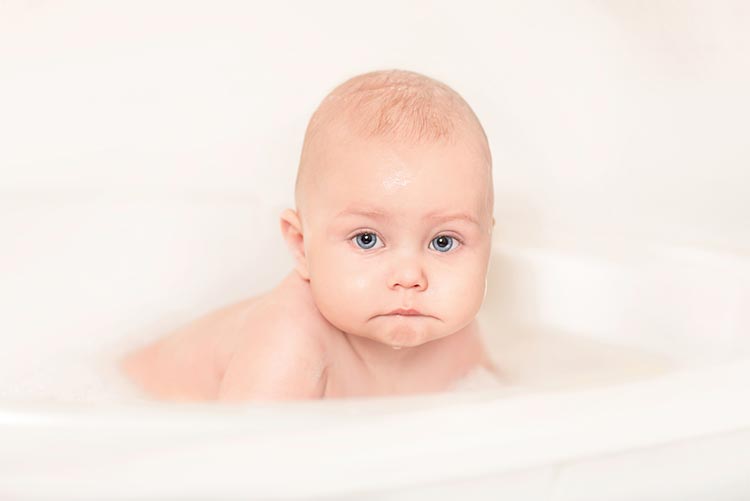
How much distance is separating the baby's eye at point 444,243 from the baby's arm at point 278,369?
17 cm

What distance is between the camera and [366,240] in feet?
4.32

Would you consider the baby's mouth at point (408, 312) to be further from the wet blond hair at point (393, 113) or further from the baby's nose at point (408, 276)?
the wet blond hair at point (393, 113)

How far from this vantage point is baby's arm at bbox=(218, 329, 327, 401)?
1313 millimetres

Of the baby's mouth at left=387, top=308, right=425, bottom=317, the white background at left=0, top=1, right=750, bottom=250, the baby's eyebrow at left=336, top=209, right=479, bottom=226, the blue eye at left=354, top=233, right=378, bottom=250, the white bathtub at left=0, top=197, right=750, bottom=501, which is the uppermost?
the white background at left=0, top=1, right=750, bottom=250

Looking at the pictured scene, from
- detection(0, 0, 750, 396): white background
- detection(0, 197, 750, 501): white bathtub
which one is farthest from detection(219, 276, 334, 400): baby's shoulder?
detection(0, 0, 750, 396): white background

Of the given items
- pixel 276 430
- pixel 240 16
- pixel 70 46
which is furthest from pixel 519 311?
pixel 276 430

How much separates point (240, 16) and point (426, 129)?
86cm

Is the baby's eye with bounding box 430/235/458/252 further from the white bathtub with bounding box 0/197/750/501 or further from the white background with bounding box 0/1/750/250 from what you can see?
the white background with bounding box 0/1/750/250

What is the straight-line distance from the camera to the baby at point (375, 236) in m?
1.29

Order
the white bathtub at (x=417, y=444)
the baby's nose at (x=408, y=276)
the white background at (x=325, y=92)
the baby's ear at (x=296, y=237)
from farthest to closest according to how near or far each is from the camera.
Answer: the white background at (x=325, y=92)
the baby's ear at (x=296, y=237)
the baby's nose at (x=408, y=276)
the white bathtub at (x=417, y=444)

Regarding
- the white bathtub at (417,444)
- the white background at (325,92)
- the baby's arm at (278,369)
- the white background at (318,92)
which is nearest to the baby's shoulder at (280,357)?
the baby's arm at (278,369)

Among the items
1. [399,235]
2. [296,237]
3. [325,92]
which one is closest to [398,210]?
[399,235]

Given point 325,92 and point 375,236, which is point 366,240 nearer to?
point 375,236

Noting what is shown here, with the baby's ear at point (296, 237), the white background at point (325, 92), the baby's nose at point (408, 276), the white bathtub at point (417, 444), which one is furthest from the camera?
→ the white background at point (325, 92)
